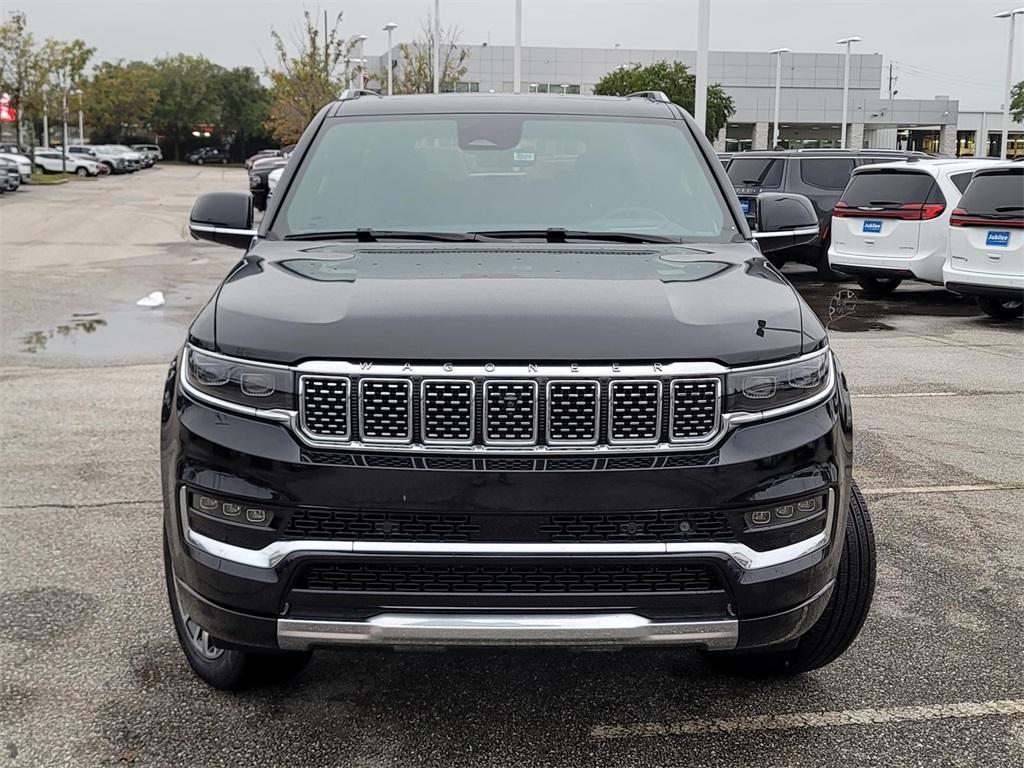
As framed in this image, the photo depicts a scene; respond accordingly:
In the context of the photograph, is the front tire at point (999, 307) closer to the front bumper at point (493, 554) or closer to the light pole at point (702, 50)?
the light pole at point (702, 50)

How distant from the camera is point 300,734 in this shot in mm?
3344

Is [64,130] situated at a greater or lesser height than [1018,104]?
lesser

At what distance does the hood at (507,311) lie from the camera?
2803 mm

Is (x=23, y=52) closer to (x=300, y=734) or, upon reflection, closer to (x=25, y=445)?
(x=25, y=445)

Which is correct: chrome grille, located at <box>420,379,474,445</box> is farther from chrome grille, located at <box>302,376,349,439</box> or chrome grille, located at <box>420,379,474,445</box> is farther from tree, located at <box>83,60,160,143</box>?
tree, located at <box>83,60,160,143</box>

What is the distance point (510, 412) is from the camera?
2.76 metres

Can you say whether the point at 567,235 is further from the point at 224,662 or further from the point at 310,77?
the point at 310,77

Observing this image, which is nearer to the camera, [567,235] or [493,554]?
[493,554]

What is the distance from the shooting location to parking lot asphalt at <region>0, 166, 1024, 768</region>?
3.28 m

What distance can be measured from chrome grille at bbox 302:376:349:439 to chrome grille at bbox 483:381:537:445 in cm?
Answer: 36

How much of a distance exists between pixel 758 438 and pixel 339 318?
1.12m

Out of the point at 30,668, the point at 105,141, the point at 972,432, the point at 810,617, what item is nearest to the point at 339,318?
the point at 810,617

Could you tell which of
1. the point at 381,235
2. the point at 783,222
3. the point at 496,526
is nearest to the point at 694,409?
the point at 496,526

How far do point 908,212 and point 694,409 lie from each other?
12.2 m
